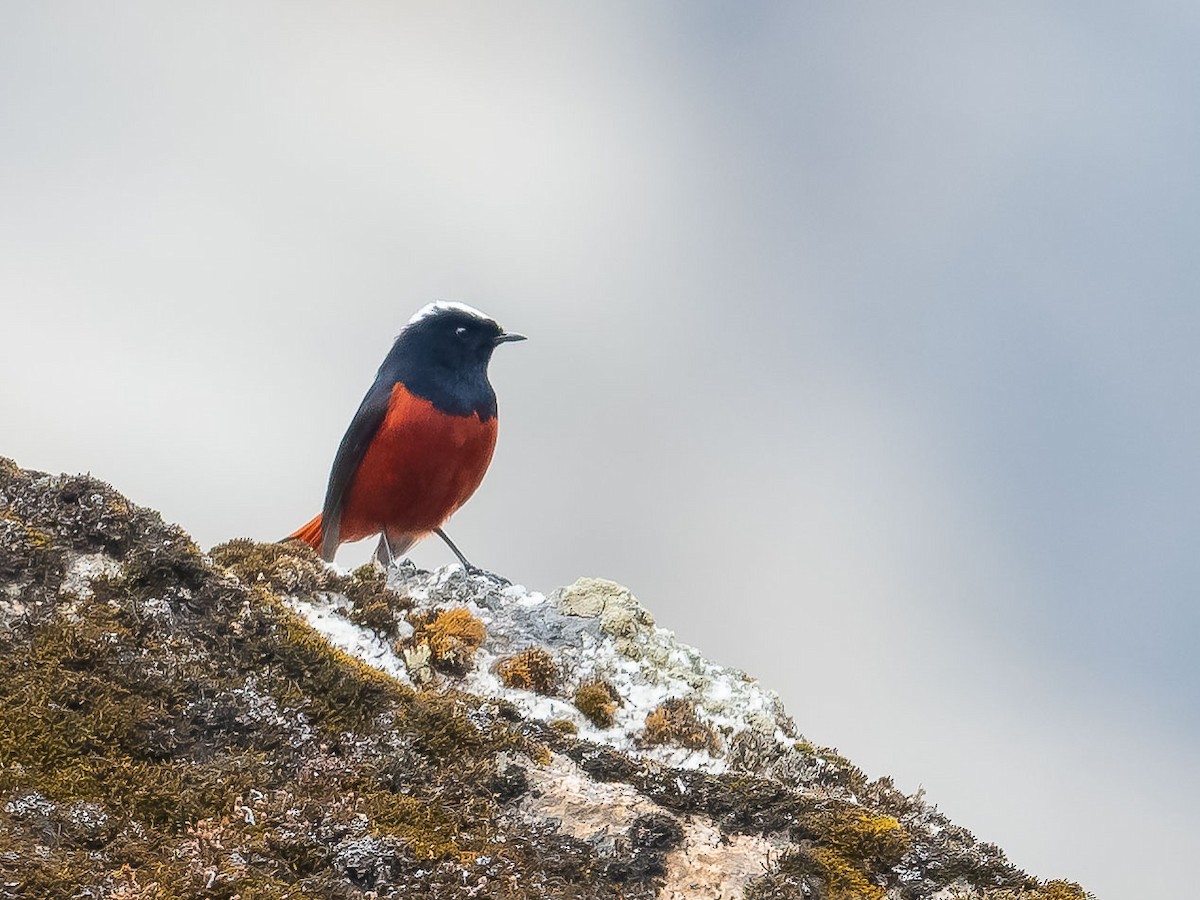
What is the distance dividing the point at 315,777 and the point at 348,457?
6.52 metres

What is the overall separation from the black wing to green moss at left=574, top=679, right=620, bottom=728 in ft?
16.8

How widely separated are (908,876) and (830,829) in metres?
0.29

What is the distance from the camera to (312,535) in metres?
10.3

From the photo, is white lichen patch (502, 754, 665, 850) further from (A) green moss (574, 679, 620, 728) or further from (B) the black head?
(B) the black head

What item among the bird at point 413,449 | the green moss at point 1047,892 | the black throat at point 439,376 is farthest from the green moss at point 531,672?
the black throat at point 439,376

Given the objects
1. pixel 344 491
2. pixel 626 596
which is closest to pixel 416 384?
pixel 344 491

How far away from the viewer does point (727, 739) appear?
17.5 feet

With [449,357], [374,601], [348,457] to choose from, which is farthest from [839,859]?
[449,357]

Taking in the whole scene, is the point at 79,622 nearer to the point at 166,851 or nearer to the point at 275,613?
the point at 275,613

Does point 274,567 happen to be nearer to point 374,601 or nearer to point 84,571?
point 374,601

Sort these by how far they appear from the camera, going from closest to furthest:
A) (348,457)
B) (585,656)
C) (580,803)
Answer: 1. (580,803)
2. (585,656)
3. (348,457)

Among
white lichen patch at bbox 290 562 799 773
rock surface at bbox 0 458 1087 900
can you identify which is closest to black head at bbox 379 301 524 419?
white lichen patch at bbox 290 562 799 773

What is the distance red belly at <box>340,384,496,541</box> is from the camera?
9828mm

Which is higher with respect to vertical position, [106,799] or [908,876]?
[908,876]
